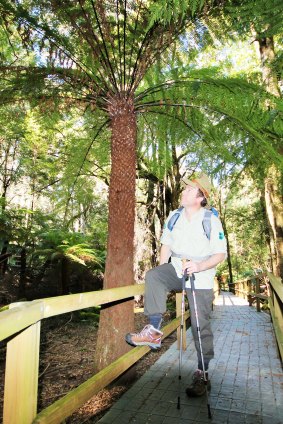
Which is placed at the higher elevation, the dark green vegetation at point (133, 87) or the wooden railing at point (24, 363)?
the dark green vegetation at point (133, 87)

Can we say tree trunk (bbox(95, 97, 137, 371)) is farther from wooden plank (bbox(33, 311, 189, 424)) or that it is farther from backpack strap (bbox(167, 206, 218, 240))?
wooden plank (bbox(33, 311, 189, 424))

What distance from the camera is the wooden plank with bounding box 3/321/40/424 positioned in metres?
1.69

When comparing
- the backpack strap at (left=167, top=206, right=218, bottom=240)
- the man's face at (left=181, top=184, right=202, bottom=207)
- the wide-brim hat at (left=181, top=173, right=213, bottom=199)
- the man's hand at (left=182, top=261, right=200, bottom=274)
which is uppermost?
the wide-brim hat at (left=181, top=173, right=213, bottom=199)

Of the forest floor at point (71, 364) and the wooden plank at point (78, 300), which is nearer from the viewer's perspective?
the wooden plank at point (78, 300)

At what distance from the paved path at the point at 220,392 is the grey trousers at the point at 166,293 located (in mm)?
460

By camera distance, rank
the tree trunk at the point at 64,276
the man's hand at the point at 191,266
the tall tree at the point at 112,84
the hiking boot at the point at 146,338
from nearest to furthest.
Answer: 1. the hiking boot at the point at 146,338
2. the man's hand at the point at 191,266
3. the tall tree at the point at 112,84
4. the tree trunk at the point at 64,276

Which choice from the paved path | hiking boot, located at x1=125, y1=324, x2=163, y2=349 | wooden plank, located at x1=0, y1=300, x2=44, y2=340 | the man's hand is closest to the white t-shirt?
the man's hand

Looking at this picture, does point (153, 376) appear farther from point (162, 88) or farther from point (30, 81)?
point (30, 81)

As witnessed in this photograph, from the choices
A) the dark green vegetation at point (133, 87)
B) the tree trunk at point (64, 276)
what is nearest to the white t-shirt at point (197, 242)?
the dark green vegetation at point (133, 87)

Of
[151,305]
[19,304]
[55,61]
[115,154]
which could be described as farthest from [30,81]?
[19,304]

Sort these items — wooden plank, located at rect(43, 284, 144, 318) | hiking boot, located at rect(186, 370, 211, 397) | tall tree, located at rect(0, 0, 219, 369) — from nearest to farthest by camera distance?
wooden plank, located at rect(43, 284, 144, 318) < hiking boot, located at rect(186, 370, 211, 397) < tall tree, located at rect(0, 0, 219, 369)

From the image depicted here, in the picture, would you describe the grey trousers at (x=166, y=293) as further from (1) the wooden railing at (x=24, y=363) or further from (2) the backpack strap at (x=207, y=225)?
(1) the wooden railing at (x=24, y=363)

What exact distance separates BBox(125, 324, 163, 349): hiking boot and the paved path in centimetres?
62

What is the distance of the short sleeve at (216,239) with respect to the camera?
342 centimetres
